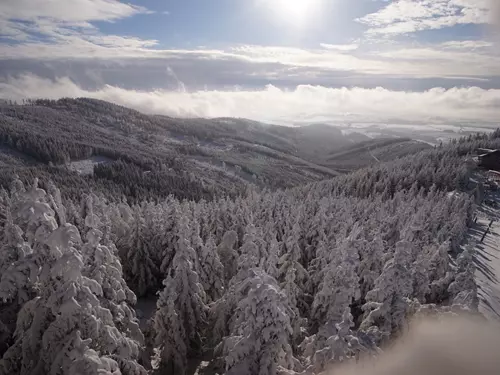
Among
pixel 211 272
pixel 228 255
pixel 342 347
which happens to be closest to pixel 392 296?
pixel 342 347

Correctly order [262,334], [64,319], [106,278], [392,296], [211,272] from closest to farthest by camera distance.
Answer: [64,319], [262,334], [106,278], [392,296], [211,272]

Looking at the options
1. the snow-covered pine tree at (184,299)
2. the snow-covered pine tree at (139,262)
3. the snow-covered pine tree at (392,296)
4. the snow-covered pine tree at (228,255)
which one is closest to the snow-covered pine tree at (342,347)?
the snow-covered pine tree at (392,296)

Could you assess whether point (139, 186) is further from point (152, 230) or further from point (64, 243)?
point (64, 243)

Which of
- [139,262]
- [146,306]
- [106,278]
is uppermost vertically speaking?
[106,278]

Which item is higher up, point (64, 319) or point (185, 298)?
point (64, 319)

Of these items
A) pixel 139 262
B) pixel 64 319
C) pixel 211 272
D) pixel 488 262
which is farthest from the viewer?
pixel 488 262

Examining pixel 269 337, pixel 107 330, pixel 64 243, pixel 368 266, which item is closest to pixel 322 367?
pixel 269 337

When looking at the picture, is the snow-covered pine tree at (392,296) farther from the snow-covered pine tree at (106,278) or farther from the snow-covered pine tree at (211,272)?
the snow-covered pine tree at (211,272)

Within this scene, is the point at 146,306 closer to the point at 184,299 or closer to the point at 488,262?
the point at 184,299

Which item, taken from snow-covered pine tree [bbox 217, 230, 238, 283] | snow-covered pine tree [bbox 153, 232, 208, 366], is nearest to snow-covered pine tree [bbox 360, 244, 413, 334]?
snow-covered pine tree [bbox 153, 232, 208, 366]
